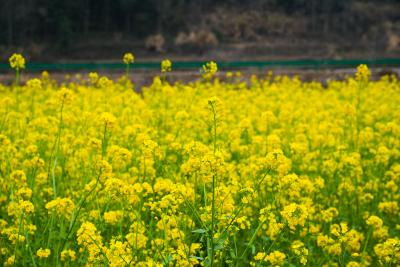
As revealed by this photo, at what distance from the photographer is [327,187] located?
5297 millimetres

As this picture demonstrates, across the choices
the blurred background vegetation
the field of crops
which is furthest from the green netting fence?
the blurred background vegetation

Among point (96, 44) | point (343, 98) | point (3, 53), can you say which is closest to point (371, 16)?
point (96, 44)

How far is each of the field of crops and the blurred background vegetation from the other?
30.4 m

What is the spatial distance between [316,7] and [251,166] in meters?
45.9

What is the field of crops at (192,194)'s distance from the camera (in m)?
3.28

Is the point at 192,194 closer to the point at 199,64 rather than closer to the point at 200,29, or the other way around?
the point at 199,64

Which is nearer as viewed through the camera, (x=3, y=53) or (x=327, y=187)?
(x=327, y=187)

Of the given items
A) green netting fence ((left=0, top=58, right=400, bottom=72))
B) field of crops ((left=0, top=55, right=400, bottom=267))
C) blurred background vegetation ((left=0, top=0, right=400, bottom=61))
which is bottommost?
field of crops ((left=0, top=55, right=400, bottom=267))

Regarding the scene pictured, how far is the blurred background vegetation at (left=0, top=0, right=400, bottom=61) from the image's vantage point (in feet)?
124

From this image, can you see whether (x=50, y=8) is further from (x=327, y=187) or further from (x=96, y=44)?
(x=327, y=187)

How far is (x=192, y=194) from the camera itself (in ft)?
11.7

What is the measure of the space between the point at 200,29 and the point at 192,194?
41463 mm

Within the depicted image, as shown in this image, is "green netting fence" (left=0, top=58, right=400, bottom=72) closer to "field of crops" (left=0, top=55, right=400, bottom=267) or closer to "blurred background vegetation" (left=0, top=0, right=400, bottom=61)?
"field of crops" (left=0, top=55, right=400, bottom=267)

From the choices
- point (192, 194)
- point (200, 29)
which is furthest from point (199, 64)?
point (200, 29)
